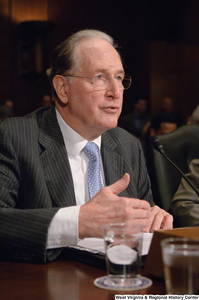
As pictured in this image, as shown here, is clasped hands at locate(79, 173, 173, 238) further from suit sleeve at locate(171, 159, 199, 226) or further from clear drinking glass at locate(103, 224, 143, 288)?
suit sleeve at locate(171, 159, 199, 226)

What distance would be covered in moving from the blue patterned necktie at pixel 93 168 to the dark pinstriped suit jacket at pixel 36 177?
4cm

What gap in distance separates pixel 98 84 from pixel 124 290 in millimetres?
1044

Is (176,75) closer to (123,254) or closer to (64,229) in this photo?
(64,229)

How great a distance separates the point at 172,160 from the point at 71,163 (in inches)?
31.1

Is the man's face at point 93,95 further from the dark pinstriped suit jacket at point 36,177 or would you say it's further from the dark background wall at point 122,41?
the dark background wall at point 122,41

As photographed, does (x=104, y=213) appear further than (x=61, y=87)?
No

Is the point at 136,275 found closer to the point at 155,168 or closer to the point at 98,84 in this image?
the point at 98,84

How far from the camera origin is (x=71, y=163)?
1.57 meters

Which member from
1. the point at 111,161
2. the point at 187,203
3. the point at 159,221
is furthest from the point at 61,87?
the point at 187,203

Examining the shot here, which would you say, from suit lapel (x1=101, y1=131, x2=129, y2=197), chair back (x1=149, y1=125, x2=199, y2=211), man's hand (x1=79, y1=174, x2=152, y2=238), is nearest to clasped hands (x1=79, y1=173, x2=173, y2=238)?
man's hand (x1=79, y1=174, x2=152, y2=238)

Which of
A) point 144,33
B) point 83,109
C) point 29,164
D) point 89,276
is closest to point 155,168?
point 83,109

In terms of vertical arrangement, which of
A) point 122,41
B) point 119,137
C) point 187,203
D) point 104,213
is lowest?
point 187,203

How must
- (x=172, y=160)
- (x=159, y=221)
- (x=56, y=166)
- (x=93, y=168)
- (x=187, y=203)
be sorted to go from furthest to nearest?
(x=172, y=160) < (x=187, y=203) < (x=93, y=168) < (x=56, y=166) < (x=159, y=221)

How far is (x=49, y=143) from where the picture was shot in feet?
5.00
